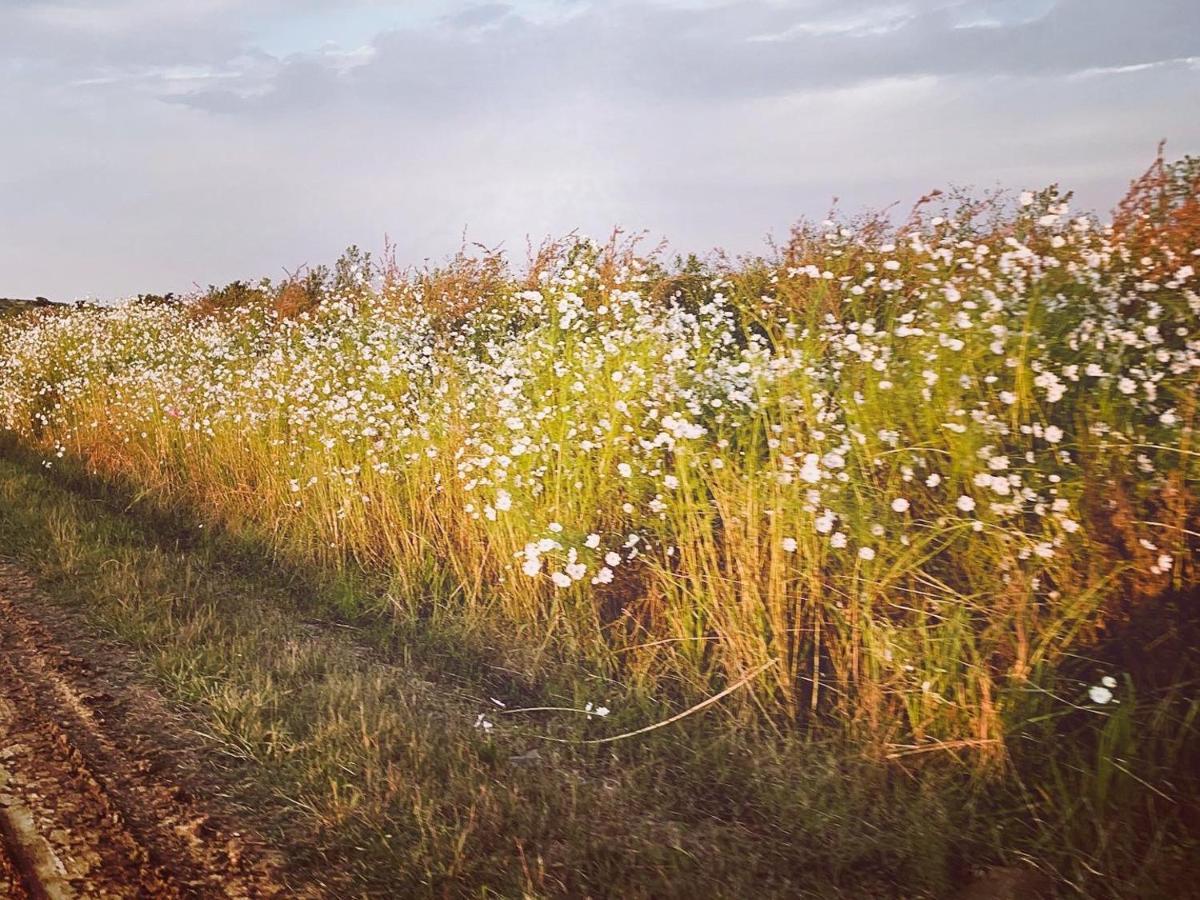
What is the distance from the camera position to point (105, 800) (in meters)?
3.20

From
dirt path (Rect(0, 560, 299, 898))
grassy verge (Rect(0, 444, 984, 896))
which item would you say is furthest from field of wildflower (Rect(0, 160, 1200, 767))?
dirt path (Rect(0, 560, 299, 898))

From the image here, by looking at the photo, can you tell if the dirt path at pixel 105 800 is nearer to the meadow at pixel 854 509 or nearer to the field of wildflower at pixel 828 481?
the meadow at pixel 854 509

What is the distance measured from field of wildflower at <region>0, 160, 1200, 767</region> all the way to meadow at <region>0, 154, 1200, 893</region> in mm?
20

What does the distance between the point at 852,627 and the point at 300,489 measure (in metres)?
4.21

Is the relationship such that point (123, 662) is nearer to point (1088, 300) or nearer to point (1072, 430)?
point (1072, 430)

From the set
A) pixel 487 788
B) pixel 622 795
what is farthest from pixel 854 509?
pixel 487 788

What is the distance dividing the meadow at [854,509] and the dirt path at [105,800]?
3.82 feet

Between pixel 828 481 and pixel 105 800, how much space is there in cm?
300

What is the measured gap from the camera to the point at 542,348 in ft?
19.2

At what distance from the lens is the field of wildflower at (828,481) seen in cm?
365

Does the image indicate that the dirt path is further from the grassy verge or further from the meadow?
the meadow

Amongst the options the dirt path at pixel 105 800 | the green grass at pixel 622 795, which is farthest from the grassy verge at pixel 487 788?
the dirt path at pixel 105 800

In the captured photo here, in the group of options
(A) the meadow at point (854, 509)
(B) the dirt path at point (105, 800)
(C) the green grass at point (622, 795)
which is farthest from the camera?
(A) the meadow at point (854, 509)

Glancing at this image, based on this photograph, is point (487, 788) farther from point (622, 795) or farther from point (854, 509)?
point (854, 509)
